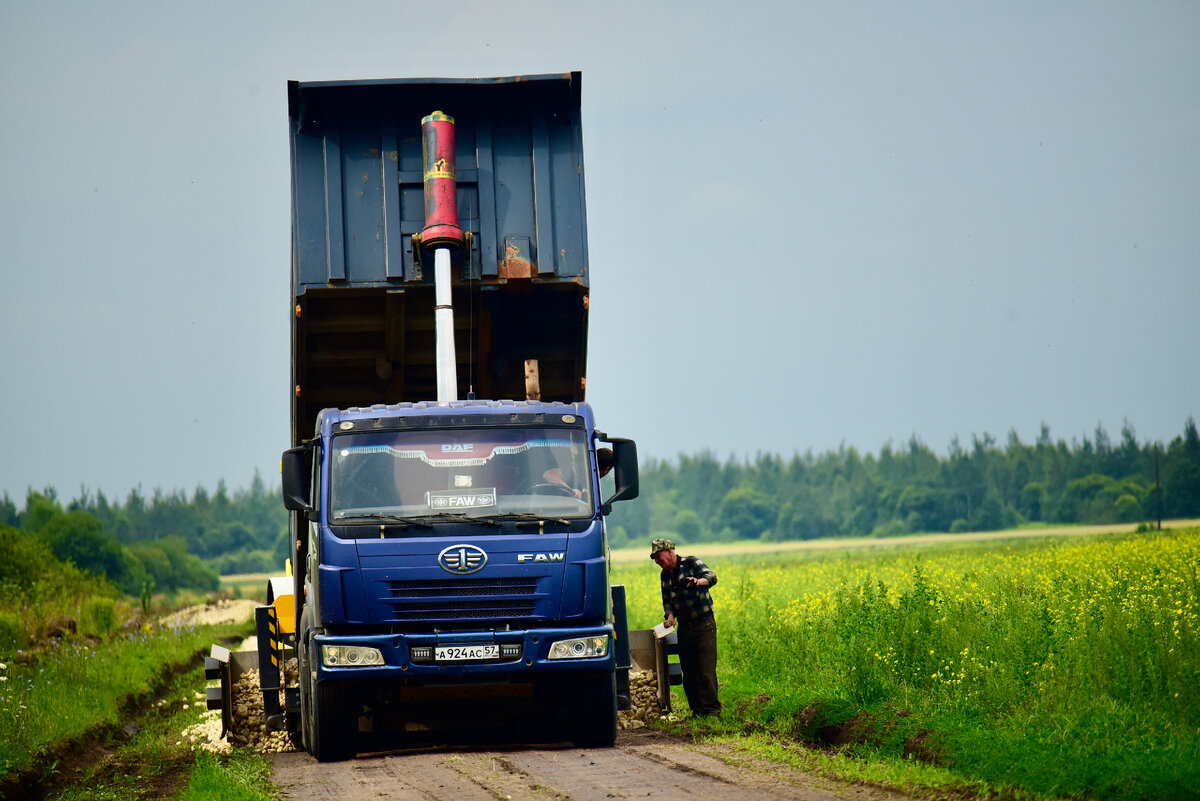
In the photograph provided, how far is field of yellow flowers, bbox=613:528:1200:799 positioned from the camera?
7.34 meters

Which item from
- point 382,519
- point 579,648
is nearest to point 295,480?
point 382,519

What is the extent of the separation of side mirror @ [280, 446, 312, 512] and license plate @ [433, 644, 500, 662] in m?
1.47

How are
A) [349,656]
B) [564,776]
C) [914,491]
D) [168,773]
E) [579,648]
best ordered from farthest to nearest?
[914,491], [168,773], [579,648], [349,656], [564,776]

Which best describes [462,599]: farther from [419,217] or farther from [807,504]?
[807,504]

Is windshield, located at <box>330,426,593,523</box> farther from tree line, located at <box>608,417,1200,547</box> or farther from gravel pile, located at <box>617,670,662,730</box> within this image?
tree line, located at <box>608,417,1200,547</box>

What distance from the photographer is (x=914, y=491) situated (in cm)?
13512

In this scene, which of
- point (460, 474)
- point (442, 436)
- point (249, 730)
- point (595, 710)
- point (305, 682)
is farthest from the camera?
point (249, 730)

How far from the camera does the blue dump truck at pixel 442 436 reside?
824 centimetres

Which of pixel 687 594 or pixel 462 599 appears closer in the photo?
pixel 462 599

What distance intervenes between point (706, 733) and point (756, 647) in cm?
424

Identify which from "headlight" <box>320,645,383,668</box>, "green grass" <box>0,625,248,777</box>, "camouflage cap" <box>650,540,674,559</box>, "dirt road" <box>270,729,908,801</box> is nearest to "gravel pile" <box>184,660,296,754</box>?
"dirt road" <box>270,729,908,801</box>

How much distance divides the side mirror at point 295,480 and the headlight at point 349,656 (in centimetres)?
108

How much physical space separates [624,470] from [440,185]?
3.42 m

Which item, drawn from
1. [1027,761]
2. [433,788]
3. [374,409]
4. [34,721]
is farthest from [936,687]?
[34,721]
